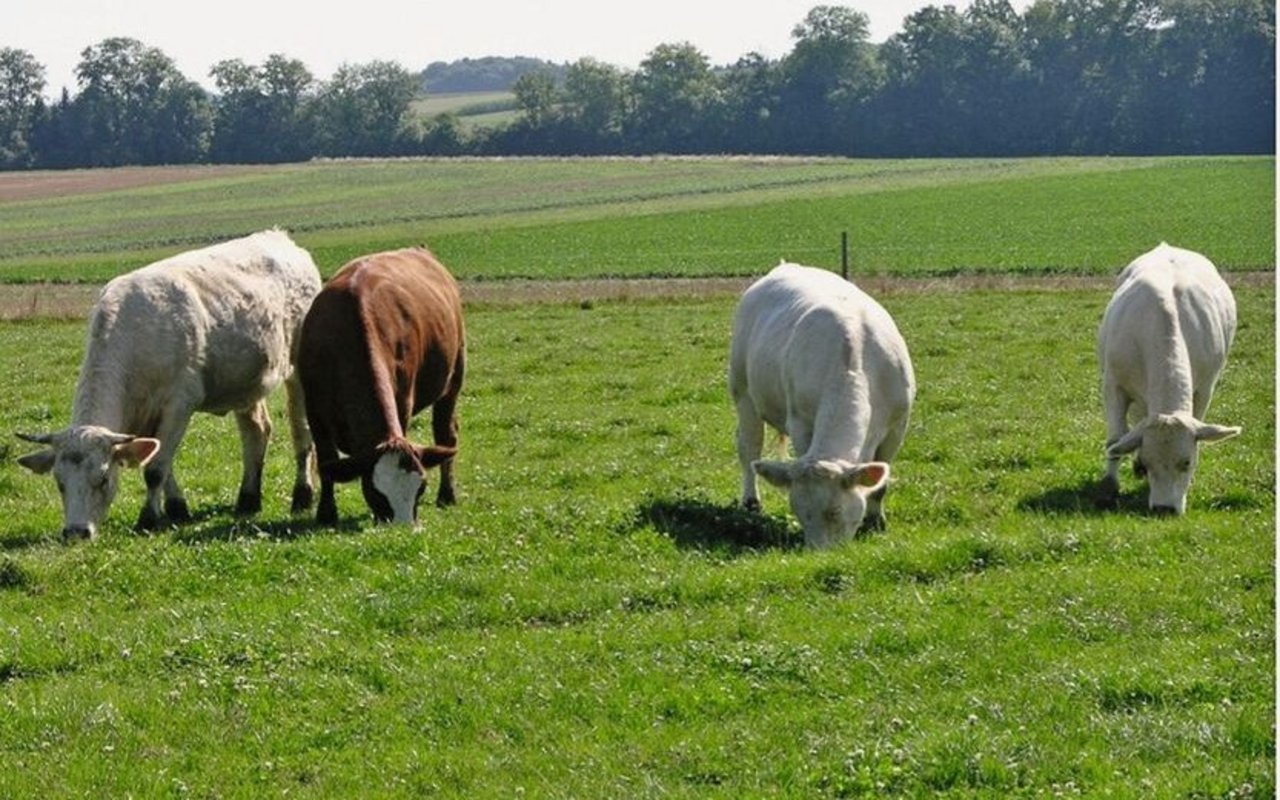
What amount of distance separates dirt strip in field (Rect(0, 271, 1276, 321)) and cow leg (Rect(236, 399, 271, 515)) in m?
23.4

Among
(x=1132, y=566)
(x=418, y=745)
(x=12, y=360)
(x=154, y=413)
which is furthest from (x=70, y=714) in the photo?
(x=12, y=360)

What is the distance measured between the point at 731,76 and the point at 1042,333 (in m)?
121

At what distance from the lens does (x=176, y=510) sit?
1594 centimetres

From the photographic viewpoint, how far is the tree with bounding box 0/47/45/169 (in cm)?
13962

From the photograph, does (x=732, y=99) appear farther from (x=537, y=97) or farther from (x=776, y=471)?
(x=776, y=471)

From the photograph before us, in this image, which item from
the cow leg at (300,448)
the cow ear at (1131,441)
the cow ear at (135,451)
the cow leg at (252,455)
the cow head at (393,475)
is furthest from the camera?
the cow leg at (300,448)

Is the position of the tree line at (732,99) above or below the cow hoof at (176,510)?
above

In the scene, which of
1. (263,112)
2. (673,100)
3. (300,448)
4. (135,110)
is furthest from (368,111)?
(300,448)

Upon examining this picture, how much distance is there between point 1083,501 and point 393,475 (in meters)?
6.44

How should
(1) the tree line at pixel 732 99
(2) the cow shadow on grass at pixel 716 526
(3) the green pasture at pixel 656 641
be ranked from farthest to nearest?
(1) the tree line at pixel 732 99, (2) the cow shadow on grass at pixel 716 526, (3) the green pasture at pixel 656 641

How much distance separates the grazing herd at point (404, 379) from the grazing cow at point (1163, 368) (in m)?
0.02

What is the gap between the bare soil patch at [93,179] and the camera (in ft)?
359

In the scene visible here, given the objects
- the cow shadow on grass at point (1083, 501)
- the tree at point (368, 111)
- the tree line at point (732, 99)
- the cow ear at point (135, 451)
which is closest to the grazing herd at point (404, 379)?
the cow ear at point (135, 451)

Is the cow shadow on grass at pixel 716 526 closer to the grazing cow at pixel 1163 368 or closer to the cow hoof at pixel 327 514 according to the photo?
the cow hoof at pixel 327 514
